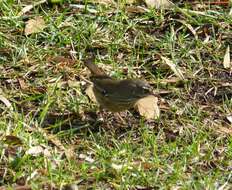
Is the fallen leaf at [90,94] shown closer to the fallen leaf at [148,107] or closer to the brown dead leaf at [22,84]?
the fallen leaf at [148,107]

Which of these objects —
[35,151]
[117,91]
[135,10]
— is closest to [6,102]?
[35,151]

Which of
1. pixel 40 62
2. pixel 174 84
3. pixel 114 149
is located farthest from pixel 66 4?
pixel 114 149

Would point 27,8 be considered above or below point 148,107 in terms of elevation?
above

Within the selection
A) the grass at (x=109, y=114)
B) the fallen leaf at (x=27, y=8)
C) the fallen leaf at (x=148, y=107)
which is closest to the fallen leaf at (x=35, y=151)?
the grass at (x=109, y=114)

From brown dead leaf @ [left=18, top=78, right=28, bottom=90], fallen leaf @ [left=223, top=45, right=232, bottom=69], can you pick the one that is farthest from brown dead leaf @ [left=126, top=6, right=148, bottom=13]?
brown dead leaf @ [left=18, top=78, right=28, bottom=90]

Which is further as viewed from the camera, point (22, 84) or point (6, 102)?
point (22, 84)

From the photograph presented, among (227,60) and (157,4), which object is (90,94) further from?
(157,4)
